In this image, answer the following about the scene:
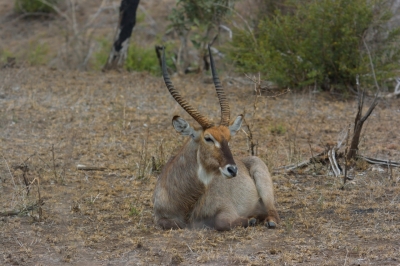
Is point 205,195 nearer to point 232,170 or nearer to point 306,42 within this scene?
point 232,170

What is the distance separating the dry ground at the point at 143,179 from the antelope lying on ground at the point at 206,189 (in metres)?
0.23

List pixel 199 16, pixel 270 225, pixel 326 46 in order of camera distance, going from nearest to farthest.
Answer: pixel 270 225
pixel 326 46
pixel 199 16

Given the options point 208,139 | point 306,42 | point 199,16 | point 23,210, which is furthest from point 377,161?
point 199,16

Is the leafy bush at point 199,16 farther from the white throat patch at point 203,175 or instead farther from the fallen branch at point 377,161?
the white throat patch at point 203,175

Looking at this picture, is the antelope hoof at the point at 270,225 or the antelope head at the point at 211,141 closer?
the antelope head at the point at 211,141

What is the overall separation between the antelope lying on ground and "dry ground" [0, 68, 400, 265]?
0.23 m

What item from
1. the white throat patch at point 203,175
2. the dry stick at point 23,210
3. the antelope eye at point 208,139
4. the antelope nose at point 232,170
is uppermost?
the antelope eye at point 208,139

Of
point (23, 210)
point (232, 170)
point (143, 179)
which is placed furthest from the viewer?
point (143, 179)

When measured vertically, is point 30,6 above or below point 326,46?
below

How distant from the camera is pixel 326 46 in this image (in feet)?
41.6

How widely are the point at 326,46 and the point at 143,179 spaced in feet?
17.4

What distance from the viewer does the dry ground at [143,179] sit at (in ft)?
20.0

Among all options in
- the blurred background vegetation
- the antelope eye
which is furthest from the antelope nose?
the blurred background vegetation

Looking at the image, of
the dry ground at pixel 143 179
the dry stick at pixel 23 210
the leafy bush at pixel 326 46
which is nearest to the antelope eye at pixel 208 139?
the dry ground at pixel 143 179
